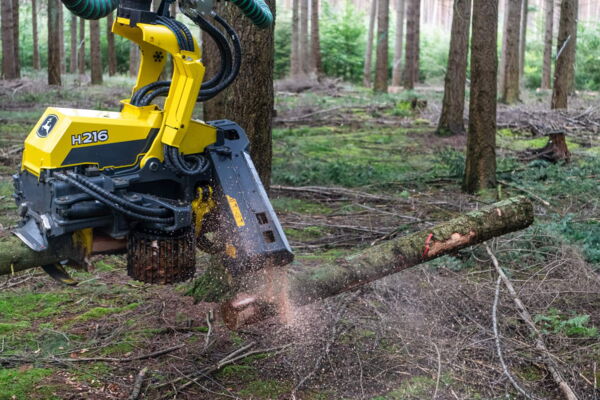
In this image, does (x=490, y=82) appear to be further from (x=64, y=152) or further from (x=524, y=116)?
(x=524, y=116)

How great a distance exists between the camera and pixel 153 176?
11.5 feet

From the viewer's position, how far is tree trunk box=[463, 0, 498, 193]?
830cm

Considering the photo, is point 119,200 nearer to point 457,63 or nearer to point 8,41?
point 457,63

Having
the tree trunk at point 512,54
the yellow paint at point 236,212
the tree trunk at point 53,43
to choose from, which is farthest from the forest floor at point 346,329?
the tree trunk at point 53,43

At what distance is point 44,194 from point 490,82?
6444mm

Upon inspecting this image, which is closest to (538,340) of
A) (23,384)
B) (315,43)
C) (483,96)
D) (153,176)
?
(153,176)

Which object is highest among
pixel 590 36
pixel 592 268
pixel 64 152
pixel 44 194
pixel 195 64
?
pixel 590 36

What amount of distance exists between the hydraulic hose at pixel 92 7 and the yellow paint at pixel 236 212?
1.16m

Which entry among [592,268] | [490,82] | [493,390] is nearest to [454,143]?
[490,82]

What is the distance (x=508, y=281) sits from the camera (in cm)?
506

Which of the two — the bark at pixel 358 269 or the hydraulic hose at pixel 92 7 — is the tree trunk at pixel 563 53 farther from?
the hydraulic hose at pixel 92 7

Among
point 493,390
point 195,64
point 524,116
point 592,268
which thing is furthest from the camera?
point 524,116

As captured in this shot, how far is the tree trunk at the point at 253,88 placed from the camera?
17.9 ft

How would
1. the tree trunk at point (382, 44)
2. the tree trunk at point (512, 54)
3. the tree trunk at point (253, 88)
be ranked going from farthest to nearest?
1. the tree trunk at point (382, 44)
2. the tree trunk at point (512, 54)
3. the tree trunk at point (253, 88)
